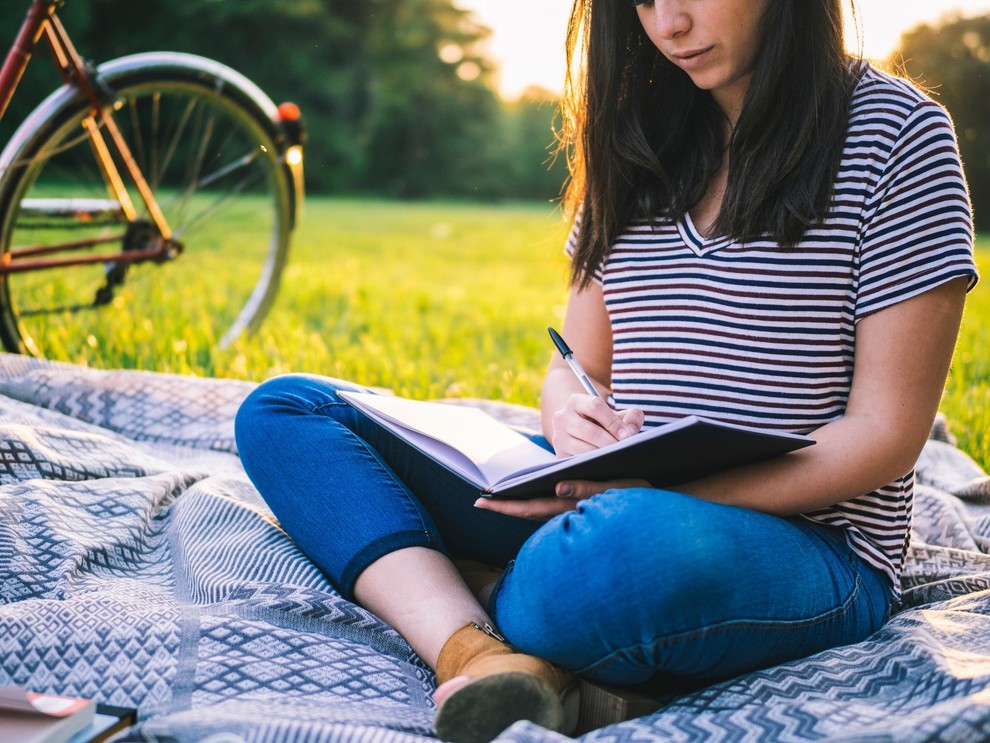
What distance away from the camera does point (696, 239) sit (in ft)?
4.68

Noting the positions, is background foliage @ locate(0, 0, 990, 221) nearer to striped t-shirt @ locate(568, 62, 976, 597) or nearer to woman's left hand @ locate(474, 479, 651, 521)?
striped t-shirt @ locate(568, 62, 976, 597)

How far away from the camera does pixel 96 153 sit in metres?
2.68

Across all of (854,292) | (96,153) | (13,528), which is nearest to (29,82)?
(96,153)

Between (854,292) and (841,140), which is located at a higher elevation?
(841,140)

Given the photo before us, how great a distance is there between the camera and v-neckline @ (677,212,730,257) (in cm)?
139

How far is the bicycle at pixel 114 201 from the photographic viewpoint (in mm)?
2447

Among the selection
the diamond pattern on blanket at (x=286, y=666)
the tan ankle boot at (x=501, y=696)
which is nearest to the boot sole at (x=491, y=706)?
the tan ankle boot at (x=501, y=696)

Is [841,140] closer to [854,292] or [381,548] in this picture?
→ [854,292]

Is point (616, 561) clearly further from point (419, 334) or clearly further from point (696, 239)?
point (419, 334)

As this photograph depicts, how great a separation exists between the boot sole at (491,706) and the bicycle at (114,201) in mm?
1842

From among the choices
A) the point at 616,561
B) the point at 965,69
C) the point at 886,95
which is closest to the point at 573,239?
the point at 886,95

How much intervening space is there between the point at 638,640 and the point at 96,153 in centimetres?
216

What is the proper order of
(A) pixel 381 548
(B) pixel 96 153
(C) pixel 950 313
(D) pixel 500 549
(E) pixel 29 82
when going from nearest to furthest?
(C) pixel 950 313 < (A) pixel 381 548 < (D) pixel 500 549 < (B) pixel 96 153 < (E) pixel 29 82

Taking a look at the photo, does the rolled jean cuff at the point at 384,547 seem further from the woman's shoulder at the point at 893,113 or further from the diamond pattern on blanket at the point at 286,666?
the woman's shoulder at the point at 893,113
